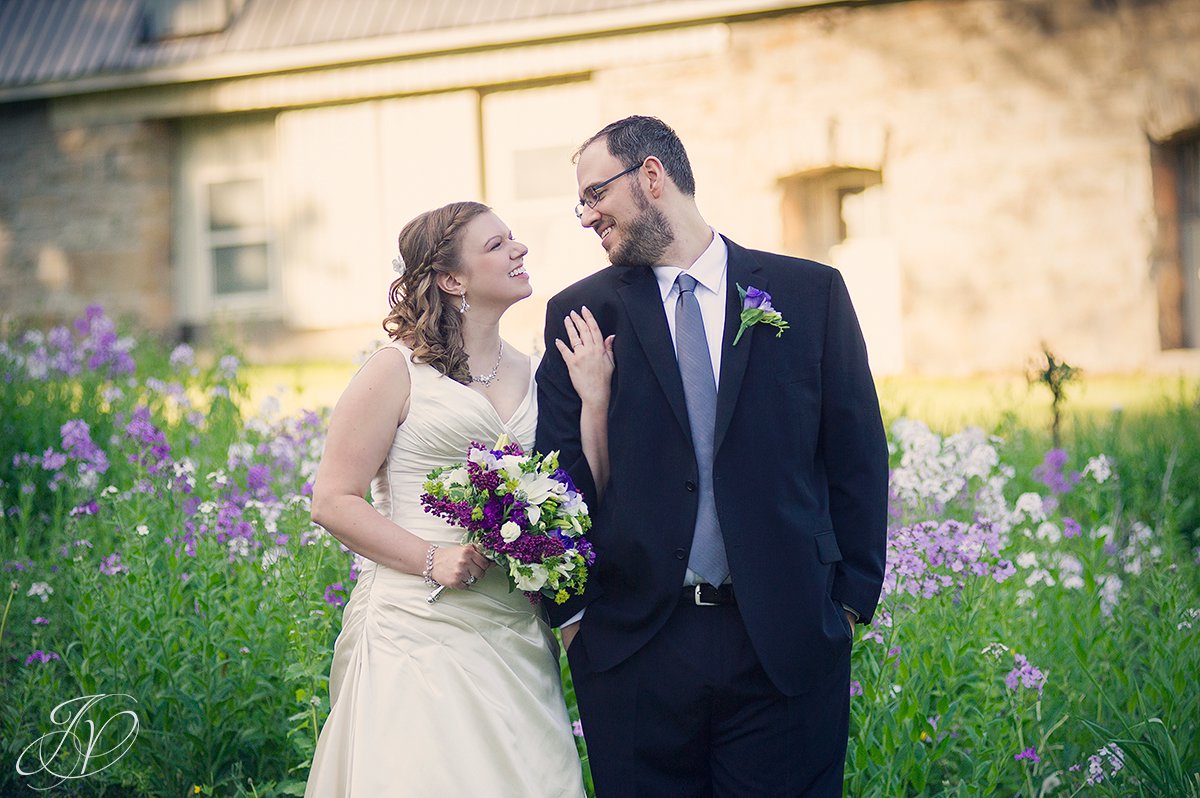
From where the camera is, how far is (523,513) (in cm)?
292

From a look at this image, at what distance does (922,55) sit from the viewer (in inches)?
436

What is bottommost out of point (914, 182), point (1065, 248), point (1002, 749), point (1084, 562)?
point (1002, 749)

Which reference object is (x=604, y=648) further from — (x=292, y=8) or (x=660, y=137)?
(x=292, y=8)

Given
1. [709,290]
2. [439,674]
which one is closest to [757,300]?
[709,290]

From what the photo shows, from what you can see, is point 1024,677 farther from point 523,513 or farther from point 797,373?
point 523,513

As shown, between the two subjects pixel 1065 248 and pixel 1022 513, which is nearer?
pixel 1022 513

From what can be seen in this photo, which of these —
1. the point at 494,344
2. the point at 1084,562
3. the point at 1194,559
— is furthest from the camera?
the point at 1194,559

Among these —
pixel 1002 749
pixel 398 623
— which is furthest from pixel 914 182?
pixel 398 623

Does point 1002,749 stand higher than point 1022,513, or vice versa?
point 1022,513

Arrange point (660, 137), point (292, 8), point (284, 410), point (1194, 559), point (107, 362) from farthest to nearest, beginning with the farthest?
point (292, 8), point (284, 410), point (107, 362), point (1194, 559), point (660, 137)

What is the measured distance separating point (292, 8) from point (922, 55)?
6.52m

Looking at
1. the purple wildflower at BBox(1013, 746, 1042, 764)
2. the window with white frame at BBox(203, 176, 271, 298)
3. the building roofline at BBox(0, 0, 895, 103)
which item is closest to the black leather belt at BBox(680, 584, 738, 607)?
the purple wildflower at BBox(1013, 746, 1042, 764)

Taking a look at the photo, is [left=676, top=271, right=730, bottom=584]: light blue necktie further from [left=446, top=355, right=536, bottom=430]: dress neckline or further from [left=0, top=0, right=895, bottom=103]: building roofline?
[left=0, top=0, right=895, bottom=103]: building roofline

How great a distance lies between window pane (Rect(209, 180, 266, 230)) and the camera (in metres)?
14.2
